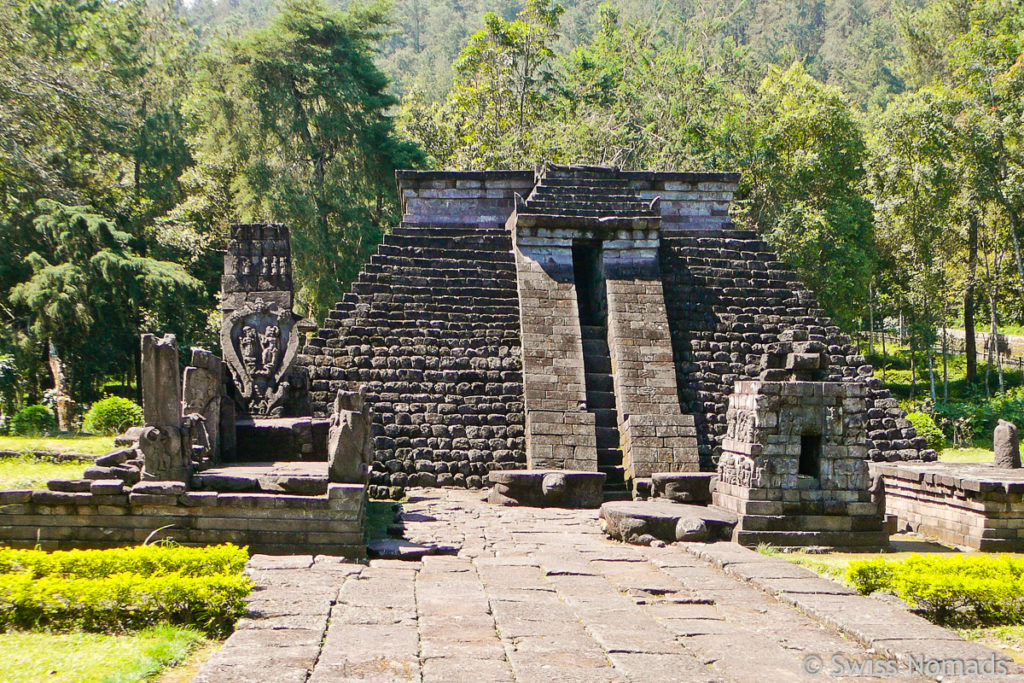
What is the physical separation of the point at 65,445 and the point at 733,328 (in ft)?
36.8

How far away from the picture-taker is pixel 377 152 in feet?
101

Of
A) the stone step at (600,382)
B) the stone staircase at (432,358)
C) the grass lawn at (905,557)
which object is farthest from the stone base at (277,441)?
the grass lawn at (905,557)

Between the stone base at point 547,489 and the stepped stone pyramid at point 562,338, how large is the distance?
3.03 feet

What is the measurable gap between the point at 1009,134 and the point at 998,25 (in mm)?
3641

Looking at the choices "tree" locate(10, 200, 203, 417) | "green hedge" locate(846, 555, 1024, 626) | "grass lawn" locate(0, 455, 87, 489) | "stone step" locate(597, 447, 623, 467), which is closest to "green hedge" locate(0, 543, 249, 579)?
"grass lawn" locate(0, 455, 87, 489)

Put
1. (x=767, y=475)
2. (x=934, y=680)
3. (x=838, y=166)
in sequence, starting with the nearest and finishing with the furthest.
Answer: (x=934, y=680) < (x=767, y=475) < (x=838, y=166)

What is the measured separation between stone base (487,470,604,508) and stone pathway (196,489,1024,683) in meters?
3.61

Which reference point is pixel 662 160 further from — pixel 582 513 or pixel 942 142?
pixel 582 513

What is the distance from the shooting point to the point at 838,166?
29531 mm

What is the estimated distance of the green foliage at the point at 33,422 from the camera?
1880 centimetres

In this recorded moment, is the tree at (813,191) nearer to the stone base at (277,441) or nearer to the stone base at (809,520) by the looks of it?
the stone base at (809,520)

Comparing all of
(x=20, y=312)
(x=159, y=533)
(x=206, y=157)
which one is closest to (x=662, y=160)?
(x=206, y=157)

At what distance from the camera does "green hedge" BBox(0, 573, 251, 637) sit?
5500 millimetres

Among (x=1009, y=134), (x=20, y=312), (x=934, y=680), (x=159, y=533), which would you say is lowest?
(x=934, y=680)
